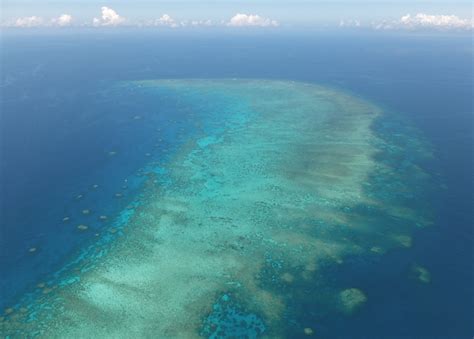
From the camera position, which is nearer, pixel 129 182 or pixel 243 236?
pixel 243 236

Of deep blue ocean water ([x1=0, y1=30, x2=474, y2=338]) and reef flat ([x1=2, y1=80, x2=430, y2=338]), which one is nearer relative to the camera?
reef flat ([x1=2, y1=80, x2=430, y2=338])

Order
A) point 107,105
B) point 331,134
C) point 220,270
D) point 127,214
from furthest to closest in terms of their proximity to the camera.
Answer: point 107,105
point 331,134
point 127,214
point 220,270

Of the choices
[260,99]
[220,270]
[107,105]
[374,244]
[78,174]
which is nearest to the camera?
[220,270]

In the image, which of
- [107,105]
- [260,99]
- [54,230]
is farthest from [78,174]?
[260,99]

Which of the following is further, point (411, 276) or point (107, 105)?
point (107, 105)

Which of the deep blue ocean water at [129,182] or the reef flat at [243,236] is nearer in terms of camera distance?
the reef flat at [243,236]

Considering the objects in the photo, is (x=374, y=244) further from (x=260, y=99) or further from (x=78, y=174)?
(x=260, y=99)

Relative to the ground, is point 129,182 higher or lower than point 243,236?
higher
